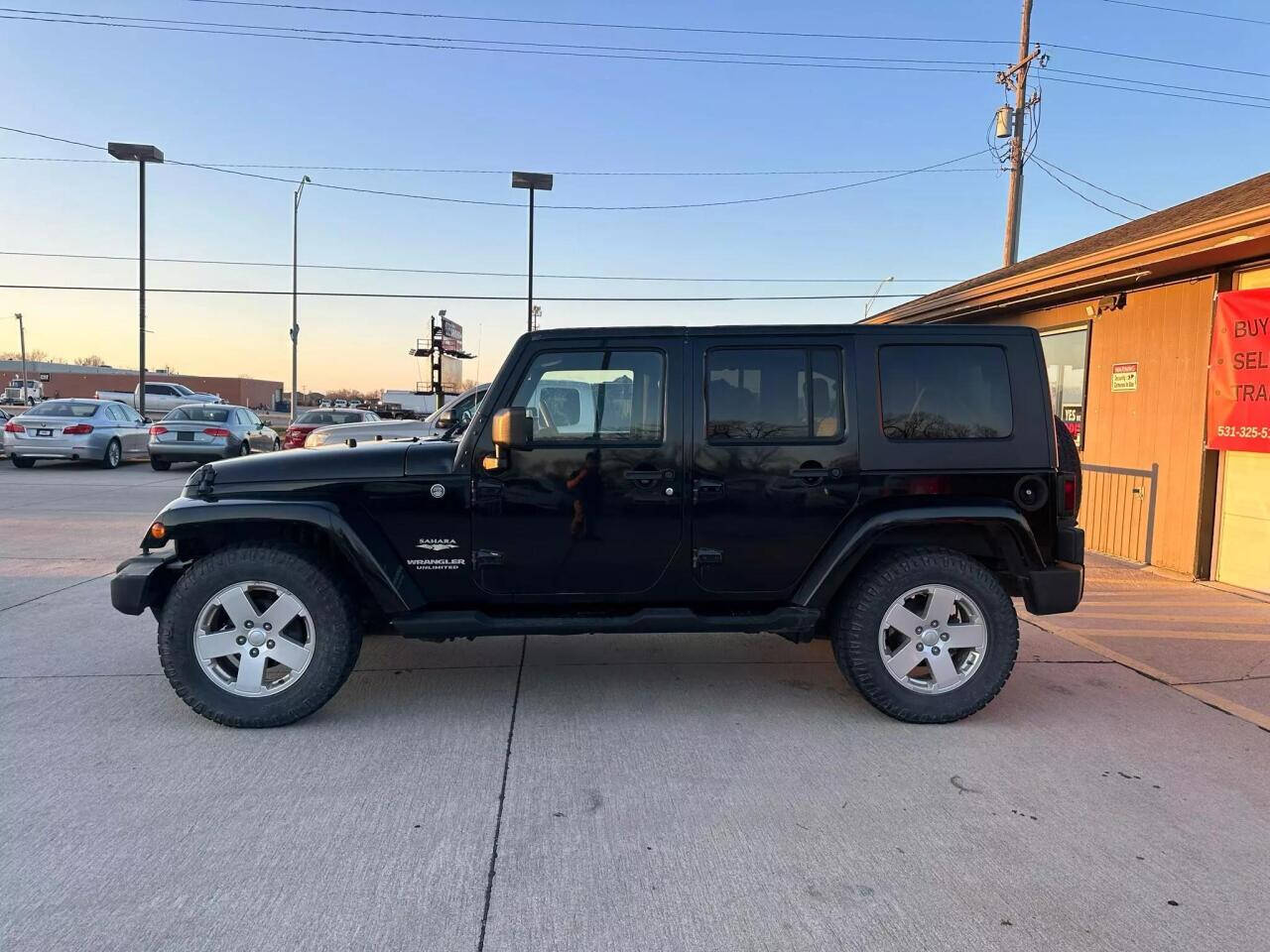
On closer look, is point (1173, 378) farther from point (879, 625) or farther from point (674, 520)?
point (674, 520)

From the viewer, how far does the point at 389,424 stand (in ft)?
→ 39.1

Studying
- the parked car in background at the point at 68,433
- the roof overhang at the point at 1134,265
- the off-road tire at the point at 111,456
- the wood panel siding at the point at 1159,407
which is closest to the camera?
the roof overhang at the point at 1134,265

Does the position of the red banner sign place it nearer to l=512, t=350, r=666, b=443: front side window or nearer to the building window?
the building window

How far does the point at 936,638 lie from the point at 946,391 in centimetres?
124

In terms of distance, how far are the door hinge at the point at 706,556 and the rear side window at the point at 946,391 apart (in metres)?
1.10

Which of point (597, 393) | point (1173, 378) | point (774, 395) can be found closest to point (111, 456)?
point (597, 393)

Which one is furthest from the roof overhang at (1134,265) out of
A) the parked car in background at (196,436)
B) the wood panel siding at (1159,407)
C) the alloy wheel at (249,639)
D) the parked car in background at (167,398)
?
the parked car in background at (167,398)

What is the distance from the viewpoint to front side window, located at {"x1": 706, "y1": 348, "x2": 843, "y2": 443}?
393cm

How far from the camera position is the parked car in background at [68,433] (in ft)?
51.1

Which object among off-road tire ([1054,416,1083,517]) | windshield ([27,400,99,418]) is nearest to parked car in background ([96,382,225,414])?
windshield ([27,400,99,418])

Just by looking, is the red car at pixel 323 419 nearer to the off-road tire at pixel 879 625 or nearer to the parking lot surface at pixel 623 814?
the parking lot surface at pixel 623 814

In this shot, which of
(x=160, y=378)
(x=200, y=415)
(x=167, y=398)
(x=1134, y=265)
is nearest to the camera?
(x=1134, y=265)

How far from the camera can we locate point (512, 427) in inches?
142

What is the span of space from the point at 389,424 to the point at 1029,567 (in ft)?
32.1
